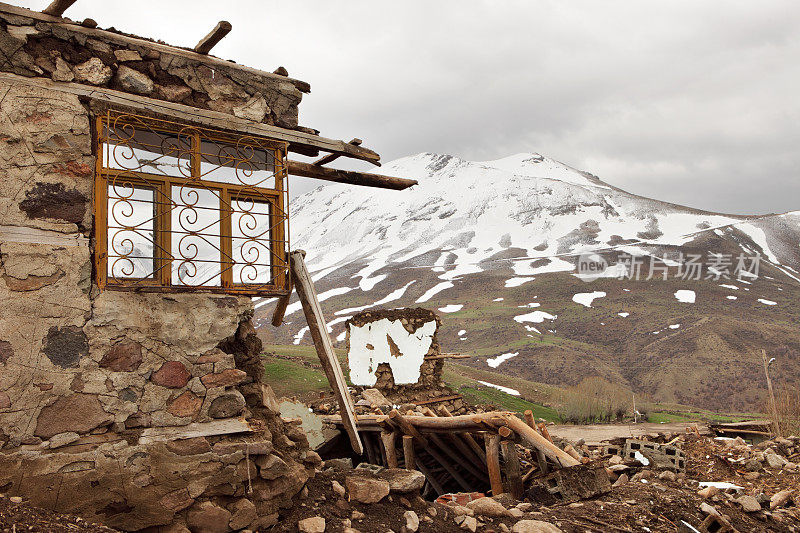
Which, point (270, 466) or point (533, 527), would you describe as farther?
point (533, 527)

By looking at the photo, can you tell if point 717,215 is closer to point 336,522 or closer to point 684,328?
point 684,328

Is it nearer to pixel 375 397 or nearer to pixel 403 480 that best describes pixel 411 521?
pixel 403 480

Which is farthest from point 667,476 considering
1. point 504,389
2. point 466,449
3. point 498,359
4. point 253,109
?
point 498,359

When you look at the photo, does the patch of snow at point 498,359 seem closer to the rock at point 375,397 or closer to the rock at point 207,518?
the rock at point 375,397

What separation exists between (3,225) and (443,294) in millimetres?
65908

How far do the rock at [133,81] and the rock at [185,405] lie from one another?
279 cm

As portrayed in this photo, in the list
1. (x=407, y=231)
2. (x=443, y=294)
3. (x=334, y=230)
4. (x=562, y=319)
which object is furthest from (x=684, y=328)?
(x=334, y=230)

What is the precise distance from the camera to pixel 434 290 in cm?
7150

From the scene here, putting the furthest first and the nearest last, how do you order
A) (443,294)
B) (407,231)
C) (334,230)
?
(334,230) < (407,231) < (443,294)

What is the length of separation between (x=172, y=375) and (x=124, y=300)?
2.50 feet

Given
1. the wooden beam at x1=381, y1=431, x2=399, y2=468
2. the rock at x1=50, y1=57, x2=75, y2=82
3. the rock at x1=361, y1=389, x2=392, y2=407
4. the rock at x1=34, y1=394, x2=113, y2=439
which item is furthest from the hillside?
the rock at x1=50, y1=57, x2=75, y2=82

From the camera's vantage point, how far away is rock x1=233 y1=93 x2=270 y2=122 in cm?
585

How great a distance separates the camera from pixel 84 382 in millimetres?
4703

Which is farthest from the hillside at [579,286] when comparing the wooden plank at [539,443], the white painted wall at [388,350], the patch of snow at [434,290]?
the wooden plank at [539,443]
